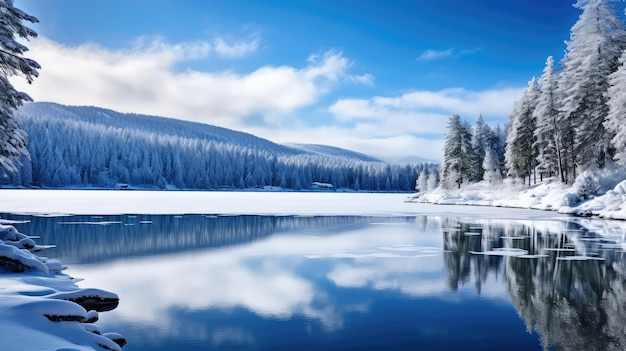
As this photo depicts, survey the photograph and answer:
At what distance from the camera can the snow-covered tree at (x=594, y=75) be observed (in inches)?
1539

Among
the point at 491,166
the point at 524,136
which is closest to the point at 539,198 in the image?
the point at 524,136

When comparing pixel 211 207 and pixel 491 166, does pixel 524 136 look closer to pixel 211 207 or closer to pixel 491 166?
pixel 491 166

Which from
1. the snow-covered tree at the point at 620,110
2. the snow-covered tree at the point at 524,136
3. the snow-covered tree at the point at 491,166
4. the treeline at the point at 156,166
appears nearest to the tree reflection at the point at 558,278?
the snow-covered tree at the point at 620,110

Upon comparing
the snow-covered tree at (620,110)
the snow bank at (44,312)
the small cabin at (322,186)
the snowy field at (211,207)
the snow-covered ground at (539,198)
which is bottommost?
the snow bank at (44,312)

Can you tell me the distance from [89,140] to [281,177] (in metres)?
59.6

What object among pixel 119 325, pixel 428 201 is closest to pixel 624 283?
pixel 119 325

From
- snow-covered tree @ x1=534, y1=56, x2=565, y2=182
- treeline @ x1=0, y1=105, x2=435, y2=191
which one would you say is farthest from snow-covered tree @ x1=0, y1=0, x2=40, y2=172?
treeline @ x1=0, y1=105, x2=435, y2=191

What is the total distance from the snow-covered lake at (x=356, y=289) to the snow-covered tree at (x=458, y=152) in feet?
145

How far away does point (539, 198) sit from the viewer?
46938 millimetres

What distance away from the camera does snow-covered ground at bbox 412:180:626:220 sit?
33719 mm

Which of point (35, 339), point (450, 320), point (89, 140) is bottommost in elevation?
point (450, 320)

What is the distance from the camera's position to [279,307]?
393 inches

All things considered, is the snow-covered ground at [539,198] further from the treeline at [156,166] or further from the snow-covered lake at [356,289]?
the treeline at [156,166]

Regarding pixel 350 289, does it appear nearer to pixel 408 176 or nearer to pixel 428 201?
pixel 428 201
